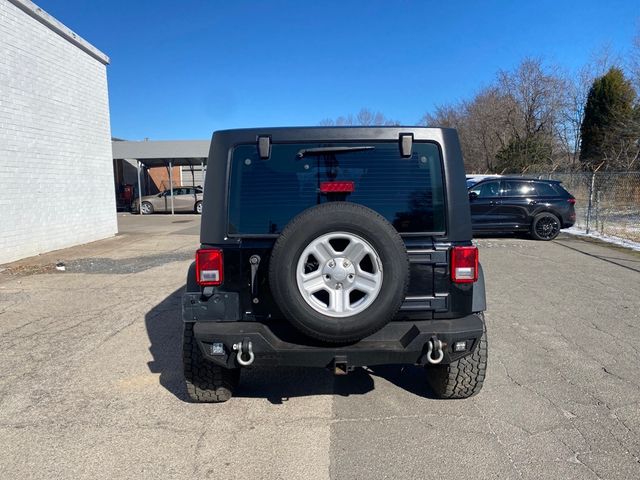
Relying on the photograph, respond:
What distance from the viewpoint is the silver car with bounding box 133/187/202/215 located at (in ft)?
82.2

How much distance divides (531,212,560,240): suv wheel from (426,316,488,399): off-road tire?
1044cm

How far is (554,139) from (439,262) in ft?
121

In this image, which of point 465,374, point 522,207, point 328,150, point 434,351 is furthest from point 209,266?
point 522,207

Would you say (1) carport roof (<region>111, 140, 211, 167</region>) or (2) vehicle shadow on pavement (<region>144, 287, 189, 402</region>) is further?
(1) carport roof (<region>111, 140, 211, 167</region>)

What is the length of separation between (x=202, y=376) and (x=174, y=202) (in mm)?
22735

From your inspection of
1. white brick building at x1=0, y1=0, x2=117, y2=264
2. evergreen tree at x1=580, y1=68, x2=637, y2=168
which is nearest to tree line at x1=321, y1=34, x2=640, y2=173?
evergreen tree at x1=580, y1=68, x2=637, y2=168

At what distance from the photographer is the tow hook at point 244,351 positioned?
118 inches

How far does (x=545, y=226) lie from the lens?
12.9 meters

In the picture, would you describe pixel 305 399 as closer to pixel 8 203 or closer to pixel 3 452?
pixel 3 452

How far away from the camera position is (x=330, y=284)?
289 cm

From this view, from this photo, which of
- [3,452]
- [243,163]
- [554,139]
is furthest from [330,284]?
[554,139]

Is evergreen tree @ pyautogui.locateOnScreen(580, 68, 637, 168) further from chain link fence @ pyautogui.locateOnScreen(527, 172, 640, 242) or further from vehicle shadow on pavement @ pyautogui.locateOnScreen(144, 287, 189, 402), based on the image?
vehicle shadow on pavement @ pyautogui.locateOnScreen(144, 287, 189, 402)

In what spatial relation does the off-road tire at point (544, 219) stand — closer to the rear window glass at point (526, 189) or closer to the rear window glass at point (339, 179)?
the rear window glass at point (526, 189)

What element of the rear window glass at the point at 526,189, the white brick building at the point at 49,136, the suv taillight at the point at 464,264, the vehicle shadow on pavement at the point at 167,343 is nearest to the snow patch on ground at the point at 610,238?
the rear window glass at the point at 526,189
